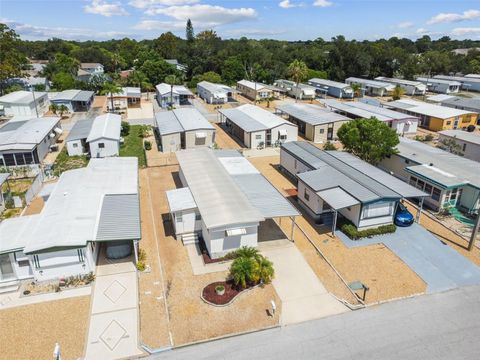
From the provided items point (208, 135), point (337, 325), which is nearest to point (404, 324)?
point (337, 325)

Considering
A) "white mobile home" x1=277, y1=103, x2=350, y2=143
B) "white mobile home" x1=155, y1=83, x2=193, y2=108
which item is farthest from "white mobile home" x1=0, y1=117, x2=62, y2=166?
"white mobile home" x1=277, y1=103, x2=350, y2=143

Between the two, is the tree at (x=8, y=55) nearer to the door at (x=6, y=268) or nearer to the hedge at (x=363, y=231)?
the door at (x=6, y=268)

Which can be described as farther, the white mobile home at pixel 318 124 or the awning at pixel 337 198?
the white mobile home at pixel 318 124

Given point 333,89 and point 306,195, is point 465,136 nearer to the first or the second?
point 306,195

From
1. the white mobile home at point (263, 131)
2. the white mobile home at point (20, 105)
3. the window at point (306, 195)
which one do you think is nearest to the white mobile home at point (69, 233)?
the window at point (306, 195)

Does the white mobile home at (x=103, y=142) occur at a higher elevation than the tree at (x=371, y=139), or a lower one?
lower

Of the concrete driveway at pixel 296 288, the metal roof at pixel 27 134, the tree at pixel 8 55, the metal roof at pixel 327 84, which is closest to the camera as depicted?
the concrete driveway at pixel 296 288
